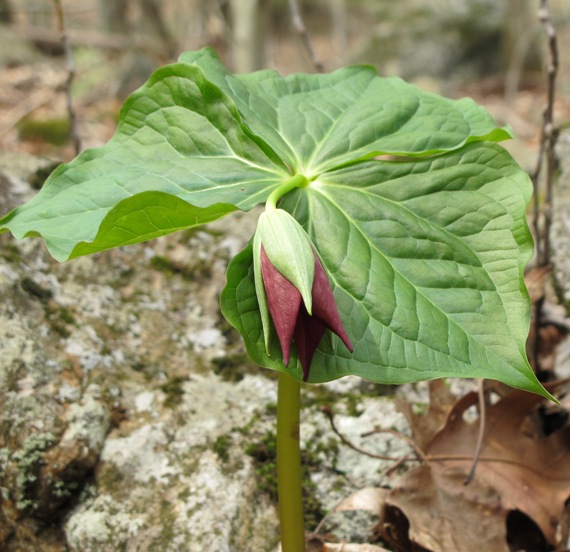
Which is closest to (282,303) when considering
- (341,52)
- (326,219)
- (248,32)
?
(326,219)

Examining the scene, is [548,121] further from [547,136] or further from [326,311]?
[326,311]

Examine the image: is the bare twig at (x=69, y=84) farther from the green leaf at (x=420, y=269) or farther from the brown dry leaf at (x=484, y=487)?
the brown dry leaf at (x=484, y=487)

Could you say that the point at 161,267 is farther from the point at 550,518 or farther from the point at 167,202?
the point at 550,518

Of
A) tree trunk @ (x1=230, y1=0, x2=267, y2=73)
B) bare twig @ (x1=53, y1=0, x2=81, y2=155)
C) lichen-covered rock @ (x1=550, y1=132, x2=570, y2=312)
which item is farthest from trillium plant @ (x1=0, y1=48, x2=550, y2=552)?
tree trunk @ (x1=230, y1=0, x2=267, y2=73)

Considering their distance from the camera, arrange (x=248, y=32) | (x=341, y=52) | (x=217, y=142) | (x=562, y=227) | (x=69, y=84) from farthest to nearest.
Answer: (x=341, y=52) < (x=248, y=32) < (x=69, y=84) < (x=562, y=227) < (x=217, y=142)

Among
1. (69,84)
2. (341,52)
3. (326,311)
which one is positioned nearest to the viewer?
(326,311)

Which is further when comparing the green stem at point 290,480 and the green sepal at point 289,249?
the green stem at point 290,480

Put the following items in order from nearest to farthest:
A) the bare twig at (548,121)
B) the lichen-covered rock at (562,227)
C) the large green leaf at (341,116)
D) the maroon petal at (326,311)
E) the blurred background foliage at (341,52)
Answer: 1. the maroon petal at (326,311)
2. the large green leaf at (341,116)
3. the bare twig at (548,121)
4. the lichen-covered rock at (562,227)
5. the blurred background foliage at (341,52)

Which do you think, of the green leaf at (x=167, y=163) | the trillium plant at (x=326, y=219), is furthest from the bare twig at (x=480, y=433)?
the green leaf at (x=167, y=163)

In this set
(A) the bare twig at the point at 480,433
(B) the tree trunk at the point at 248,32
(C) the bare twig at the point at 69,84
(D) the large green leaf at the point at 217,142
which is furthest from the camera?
(B) the tree trunk at the point at 248,32
